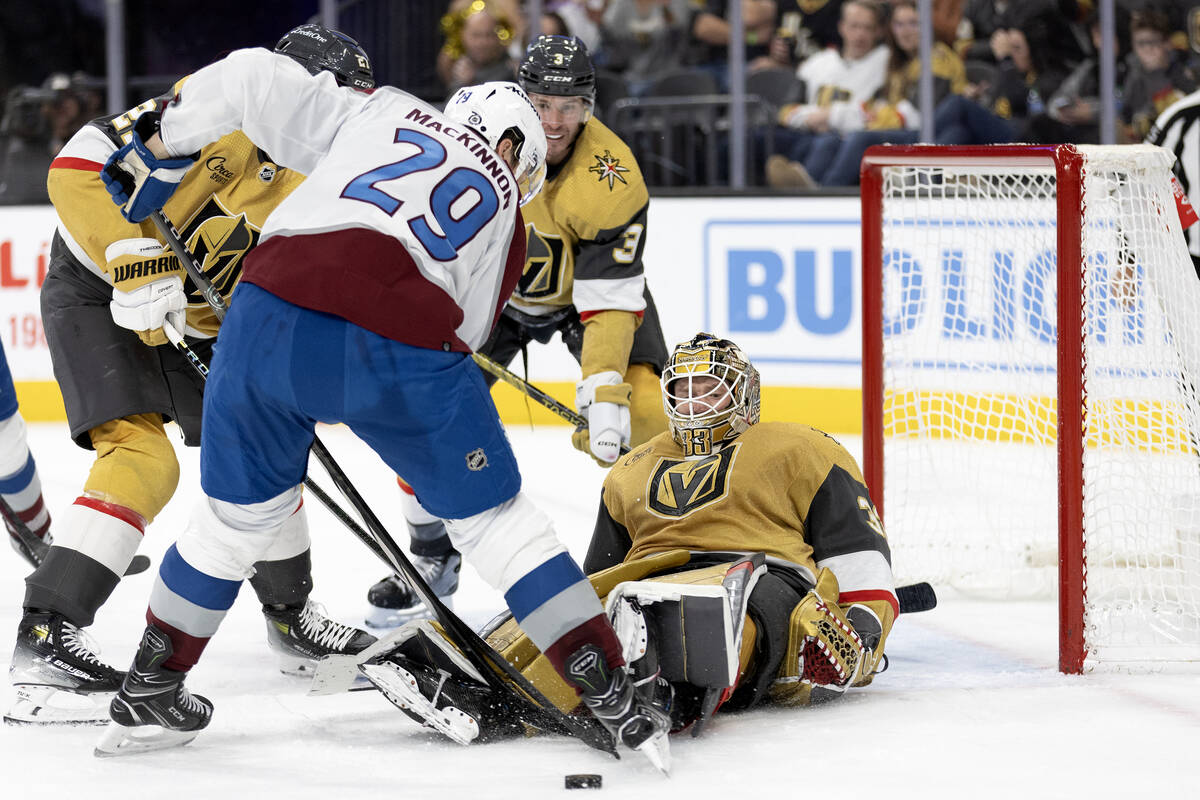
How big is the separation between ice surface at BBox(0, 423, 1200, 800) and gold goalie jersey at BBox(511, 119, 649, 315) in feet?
2.94

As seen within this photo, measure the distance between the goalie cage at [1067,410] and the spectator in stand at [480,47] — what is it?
2674mm

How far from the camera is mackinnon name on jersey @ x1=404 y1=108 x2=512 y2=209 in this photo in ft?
6.86

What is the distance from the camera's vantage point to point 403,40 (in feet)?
22.4

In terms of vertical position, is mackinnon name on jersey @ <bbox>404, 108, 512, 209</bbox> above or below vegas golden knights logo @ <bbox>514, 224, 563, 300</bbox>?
above

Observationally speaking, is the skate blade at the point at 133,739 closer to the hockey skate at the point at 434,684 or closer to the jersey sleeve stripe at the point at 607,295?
the hockey skate at the point at 434,684

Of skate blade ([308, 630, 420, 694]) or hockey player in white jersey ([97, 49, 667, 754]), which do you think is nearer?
hockey player in white jersey ([97, 49, 667, 754])

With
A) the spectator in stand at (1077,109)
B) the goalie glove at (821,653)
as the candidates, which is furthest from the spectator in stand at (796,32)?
the goalie glove at (821,653)

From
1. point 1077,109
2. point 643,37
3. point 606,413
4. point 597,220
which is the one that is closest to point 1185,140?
point 597,220

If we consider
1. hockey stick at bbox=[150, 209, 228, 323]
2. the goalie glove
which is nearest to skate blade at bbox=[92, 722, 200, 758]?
hockey stick at bbox=[150, 209, 228, 323]

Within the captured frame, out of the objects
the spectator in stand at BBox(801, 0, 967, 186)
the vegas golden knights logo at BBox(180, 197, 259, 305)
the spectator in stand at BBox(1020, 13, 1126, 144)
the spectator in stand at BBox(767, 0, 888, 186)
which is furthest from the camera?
the spectator in stand at BBox(767, 0, 888, 186)

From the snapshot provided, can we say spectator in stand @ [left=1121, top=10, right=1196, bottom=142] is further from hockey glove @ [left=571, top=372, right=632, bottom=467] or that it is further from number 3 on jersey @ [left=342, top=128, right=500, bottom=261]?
number 3 on jersey @ [left=342, top=128, right=500, bottom=261]

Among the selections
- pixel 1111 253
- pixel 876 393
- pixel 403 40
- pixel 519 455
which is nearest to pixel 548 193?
pixel 876 393

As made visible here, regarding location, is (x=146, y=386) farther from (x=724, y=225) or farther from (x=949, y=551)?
(x=724, y=225)

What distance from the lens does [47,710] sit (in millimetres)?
2393
